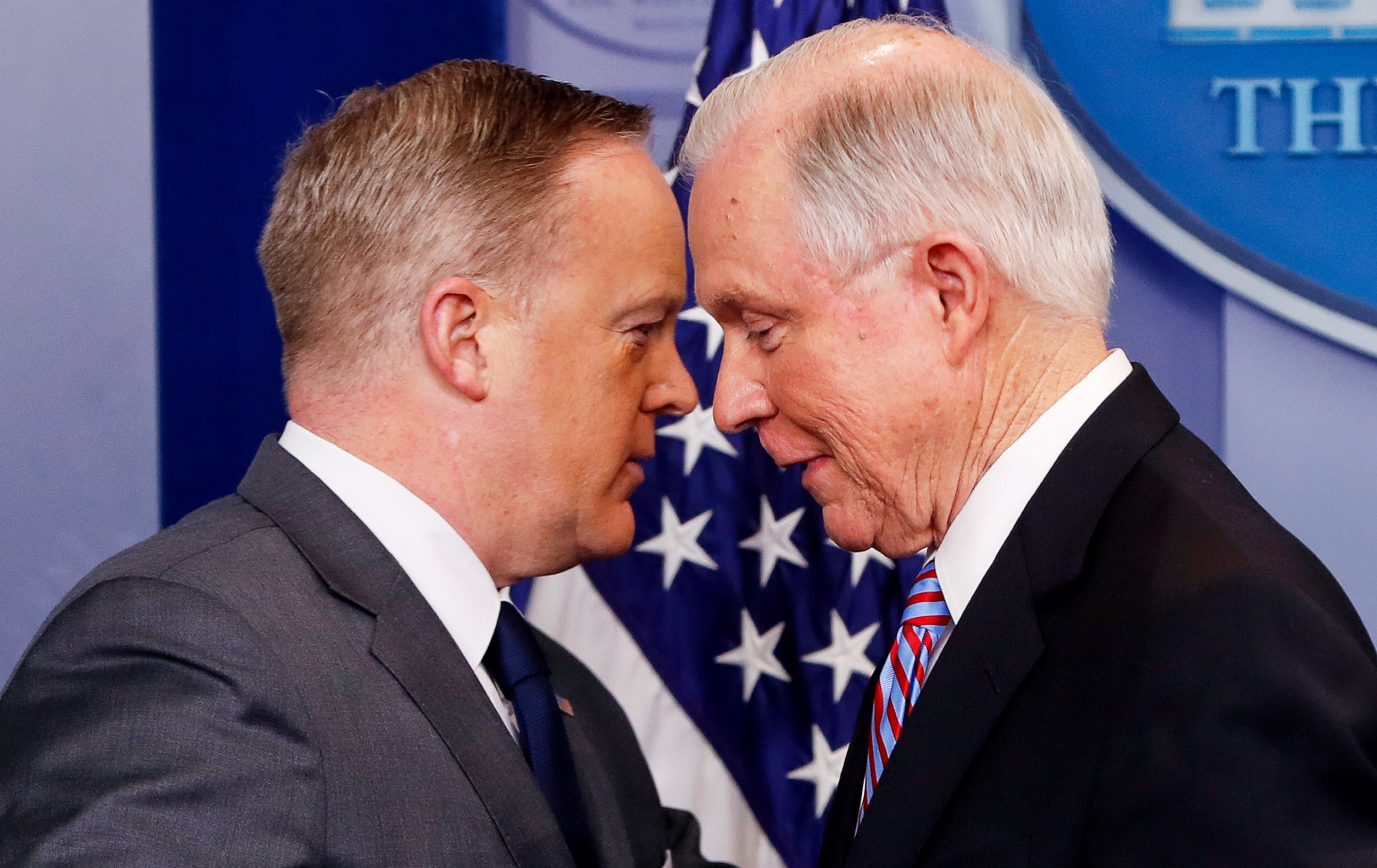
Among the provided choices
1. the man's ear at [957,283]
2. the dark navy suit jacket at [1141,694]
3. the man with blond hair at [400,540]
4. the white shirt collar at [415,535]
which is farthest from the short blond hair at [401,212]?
the dark navy suit jacket at [1141,694]

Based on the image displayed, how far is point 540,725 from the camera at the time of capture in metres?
1.62

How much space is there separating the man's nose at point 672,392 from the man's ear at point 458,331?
0.29 metres

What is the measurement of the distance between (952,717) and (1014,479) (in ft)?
0.94

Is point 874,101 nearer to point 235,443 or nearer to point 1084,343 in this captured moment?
point 1084,343

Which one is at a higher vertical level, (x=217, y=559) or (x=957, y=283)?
(x=957, y=283)

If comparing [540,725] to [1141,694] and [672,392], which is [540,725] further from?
[1141,694]

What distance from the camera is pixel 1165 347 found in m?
2.74

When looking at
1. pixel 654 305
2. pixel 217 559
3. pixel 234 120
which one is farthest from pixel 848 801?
pixel 234 120

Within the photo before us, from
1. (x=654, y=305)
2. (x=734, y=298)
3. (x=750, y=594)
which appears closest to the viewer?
(x=734, y=298)

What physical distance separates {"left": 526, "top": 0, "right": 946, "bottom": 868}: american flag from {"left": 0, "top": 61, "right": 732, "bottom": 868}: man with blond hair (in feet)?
2.29

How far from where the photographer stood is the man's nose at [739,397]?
1.66 metres

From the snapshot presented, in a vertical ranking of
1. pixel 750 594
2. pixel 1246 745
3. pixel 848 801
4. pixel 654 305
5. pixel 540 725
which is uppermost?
pixel 654 305

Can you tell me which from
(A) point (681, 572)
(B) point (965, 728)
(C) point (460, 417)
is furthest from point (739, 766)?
(B) point (965, 728)

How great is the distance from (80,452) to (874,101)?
232 centimetres
